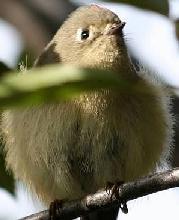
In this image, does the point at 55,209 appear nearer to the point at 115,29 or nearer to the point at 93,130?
the point at 93,130

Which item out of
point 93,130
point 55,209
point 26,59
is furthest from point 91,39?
point 55,209

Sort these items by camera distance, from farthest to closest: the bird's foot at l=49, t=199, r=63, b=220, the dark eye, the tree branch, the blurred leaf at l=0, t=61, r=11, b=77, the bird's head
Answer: the dark eye → the bird's head → the bird's foot at l=49, t=199, r=63, b=220 → the tree branch → the blurred leaf at l=0, t=61, r=11, b=77

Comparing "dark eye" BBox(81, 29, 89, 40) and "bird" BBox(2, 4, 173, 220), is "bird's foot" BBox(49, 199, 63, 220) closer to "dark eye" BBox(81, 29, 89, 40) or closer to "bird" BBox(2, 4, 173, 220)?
"bird" BBox(2, 4, 173, 220)

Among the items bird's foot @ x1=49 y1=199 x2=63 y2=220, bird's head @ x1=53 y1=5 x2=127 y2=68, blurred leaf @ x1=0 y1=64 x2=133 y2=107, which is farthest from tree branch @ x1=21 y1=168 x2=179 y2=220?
blurred leaf @ x1=0 y1=64 x2=133 y2=107

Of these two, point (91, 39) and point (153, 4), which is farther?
point (91, 39)

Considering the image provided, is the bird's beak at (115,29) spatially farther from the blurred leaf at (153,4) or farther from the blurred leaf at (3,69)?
the blurred leaf at (3,69)

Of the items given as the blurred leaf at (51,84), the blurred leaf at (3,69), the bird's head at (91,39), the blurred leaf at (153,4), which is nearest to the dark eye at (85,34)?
the bird's head at (91,39)
